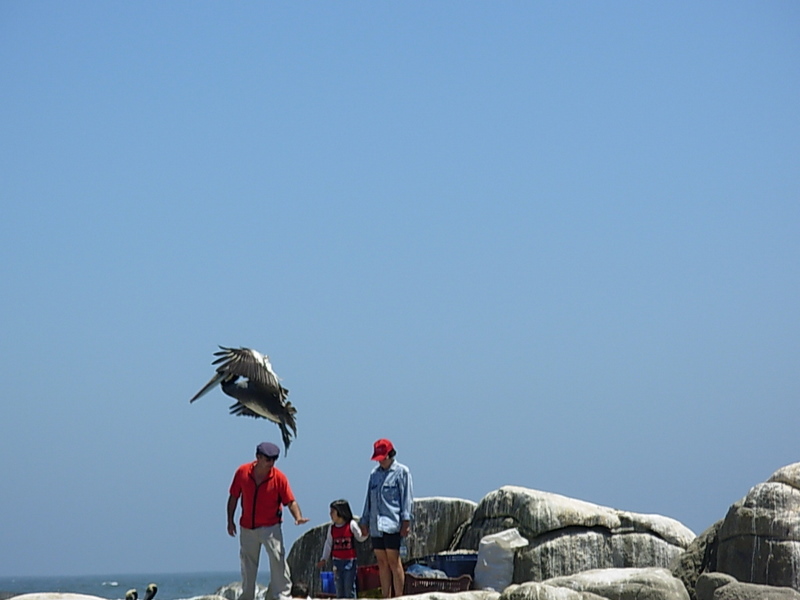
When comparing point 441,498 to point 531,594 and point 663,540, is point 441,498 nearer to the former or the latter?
point 663,540

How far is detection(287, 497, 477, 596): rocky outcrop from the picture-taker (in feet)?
54.2

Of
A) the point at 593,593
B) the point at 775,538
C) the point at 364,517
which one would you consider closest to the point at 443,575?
the point at 364,517

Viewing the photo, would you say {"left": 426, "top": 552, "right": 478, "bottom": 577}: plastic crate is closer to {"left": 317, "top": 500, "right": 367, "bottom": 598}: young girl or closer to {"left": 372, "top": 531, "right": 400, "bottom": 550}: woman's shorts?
{"left": 317, "top": 500, "right": 367, "bottom": 598}: young girl

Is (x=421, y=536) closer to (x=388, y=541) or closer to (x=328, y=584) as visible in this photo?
(x=328, y=584)

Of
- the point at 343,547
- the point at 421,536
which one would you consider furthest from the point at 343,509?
the point at 421,536

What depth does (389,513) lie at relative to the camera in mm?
13742

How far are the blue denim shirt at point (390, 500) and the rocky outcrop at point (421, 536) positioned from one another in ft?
8.94

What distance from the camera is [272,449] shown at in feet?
43.4

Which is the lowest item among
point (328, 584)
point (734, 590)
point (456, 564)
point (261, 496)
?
point (734, 590)

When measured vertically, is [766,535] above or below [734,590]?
above

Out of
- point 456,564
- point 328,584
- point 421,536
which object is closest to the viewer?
point 328,584

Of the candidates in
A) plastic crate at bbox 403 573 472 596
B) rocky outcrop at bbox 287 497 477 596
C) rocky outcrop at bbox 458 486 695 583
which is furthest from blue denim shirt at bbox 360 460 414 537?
rocky outcrop at bbox 287 497 477 596

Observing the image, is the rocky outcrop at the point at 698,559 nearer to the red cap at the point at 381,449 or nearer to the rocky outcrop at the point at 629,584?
the rocky outcrop at the point at 629,584

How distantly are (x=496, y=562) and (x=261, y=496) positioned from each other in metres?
3.30
